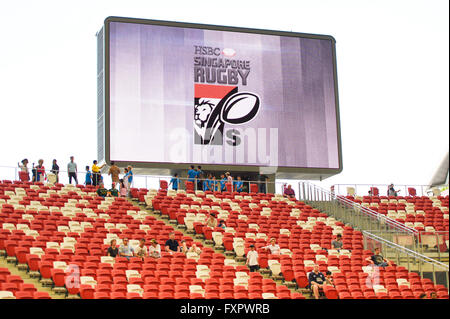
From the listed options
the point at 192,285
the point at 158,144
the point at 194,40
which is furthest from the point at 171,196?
the point at 192,285

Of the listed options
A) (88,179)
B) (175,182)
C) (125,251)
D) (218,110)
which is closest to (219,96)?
(218,110)

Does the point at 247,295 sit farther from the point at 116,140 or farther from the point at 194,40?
the point at 194,40

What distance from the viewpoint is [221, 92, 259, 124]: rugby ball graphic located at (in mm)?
30141

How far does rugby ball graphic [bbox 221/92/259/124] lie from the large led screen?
37 mm

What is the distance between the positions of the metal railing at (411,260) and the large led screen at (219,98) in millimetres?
7322

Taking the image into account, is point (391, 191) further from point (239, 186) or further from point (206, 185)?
point (206, 185)

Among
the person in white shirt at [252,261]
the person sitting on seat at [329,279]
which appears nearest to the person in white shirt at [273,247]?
the person in white shirt at [252,261]

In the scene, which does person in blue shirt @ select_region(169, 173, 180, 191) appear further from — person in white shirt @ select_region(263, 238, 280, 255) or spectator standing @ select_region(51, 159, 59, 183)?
person in white shirt @ select_region(263, 238, 280, 255)

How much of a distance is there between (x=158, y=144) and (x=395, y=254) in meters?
10.1

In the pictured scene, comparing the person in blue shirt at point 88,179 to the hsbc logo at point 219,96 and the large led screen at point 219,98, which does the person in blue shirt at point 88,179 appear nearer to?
the large led screen at point 219,98

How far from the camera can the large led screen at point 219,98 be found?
29.1 m

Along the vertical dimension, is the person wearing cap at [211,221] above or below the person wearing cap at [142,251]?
above

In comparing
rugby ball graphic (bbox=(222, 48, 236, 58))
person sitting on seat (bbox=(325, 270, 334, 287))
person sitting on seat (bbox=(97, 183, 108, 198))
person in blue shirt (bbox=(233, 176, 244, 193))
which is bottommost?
person sitting on seat (bbox=(325, 270, 334, 287))

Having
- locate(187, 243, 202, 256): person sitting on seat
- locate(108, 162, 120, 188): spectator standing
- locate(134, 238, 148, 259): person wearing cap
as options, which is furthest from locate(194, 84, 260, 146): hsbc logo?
locate(134, 238, 148, 259): person wearing cap
